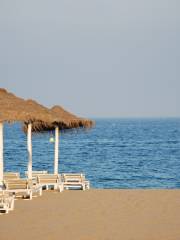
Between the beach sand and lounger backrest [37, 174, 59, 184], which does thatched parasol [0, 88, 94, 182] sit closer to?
lounger backrest [37, 174, 59, 184]

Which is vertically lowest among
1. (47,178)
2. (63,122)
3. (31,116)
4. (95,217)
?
(95,217)

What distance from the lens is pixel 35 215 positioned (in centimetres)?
1371

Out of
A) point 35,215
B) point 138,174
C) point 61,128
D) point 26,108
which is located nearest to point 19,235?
point 35,215

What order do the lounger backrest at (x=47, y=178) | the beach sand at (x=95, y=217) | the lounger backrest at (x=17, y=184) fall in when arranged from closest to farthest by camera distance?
the beach sand at (x=95, y=217) → the lounger backrest at (x=17, y=184) → the lounger backrest at (x=47, y=178)

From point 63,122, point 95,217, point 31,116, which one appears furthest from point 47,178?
point 95,217

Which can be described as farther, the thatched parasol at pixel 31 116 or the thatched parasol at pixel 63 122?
the thatched parasol at pixel 63 122

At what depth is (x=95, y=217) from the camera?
13.4 metres

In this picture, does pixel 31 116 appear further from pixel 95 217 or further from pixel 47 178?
pixel 95 217

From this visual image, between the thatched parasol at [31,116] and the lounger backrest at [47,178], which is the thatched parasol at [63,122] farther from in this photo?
the lounger backrest at [47,178]

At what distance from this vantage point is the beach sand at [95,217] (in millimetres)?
11484

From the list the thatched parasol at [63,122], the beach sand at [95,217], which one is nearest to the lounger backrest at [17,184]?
the beach sand at [95,217]

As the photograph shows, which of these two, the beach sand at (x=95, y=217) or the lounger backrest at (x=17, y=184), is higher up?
the lounger backrest at (x=17, y=184)

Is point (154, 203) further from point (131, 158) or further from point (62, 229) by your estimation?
point (131, 158)

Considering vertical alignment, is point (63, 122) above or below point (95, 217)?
above
